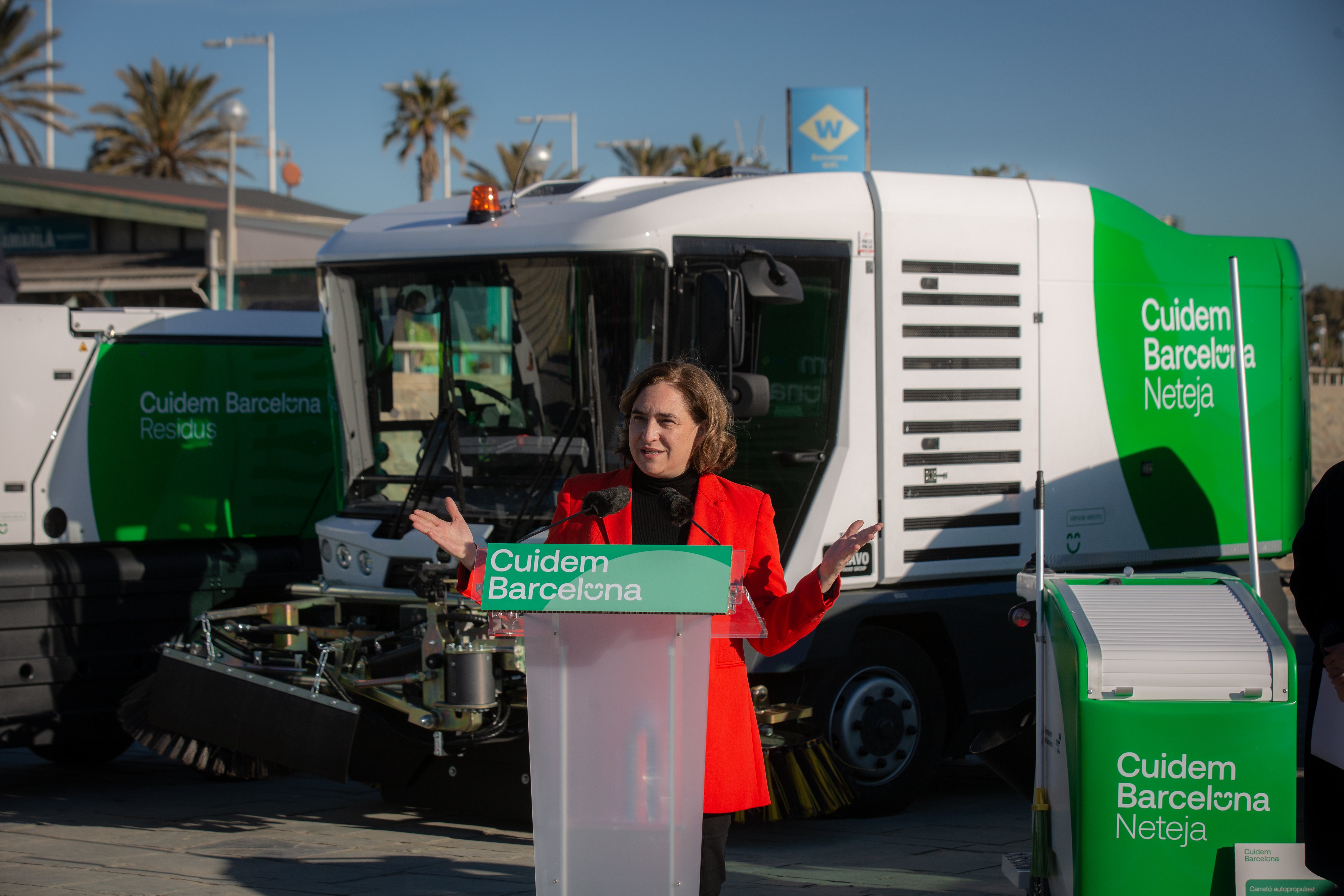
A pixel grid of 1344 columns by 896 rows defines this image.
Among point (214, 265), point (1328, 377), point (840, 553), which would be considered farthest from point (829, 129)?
point (1328, 377)

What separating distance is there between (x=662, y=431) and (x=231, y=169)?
745 inches

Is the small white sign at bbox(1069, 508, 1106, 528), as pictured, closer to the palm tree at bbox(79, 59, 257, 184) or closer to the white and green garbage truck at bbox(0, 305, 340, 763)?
the white and green garbage truck at bbox(0, 305, 340, 763)

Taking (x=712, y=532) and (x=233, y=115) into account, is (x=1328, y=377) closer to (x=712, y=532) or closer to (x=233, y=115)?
(x=233, y=115)

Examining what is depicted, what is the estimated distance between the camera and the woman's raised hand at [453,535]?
356cm

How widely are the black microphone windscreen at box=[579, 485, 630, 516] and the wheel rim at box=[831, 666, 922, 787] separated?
3.52m

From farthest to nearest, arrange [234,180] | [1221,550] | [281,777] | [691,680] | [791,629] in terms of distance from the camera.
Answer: [234,180]
[281,777]
[1221,550]
[791,629]
[691,680]

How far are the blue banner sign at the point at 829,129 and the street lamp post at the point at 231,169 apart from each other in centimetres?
1102

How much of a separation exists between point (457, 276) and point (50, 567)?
2.82m

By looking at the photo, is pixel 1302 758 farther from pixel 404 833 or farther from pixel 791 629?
pixel 791 629

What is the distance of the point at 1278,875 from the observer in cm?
420

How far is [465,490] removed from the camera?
6707 mm

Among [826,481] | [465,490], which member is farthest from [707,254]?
[465,490]

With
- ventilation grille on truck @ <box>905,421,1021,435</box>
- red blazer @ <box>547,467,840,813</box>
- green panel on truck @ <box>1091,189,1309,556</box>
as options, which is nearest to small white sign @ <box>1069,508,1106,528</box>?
green panel on truck @ <box>1091,189,1309,556</box>

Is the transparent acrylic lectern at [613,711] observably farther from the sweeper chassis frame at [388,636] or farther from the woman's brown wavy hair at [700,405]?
the sweeper chassis frame at [388,636]
